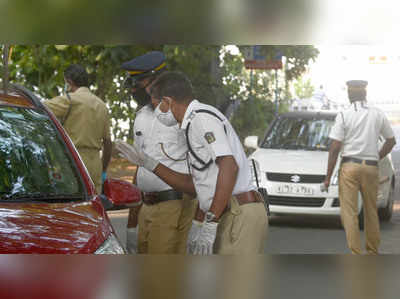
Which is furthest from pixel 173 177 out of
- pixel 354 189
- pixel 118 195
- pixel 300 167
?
pixel 300 167

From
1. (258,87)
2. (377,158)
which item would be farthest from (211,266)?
(258,87)

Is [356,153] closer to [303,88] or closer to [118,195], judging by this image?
[118,195]

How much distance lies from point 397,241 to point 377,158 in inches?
101

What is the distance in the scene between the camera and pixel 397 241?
8.60 metres

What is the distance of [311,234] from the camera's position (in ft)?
29.3

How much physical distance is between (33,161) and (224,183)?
29.1 inches

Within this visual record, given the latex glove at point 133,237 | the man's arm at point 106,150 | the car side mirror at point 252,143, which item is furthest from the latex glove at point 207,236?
the car side mirror at point 252,143

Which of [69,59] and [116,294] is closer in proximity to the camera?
[116,294]

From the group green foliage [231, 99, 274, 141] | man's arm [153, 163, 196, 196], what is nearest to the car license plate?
green foliage [231, 99, 274, 141]

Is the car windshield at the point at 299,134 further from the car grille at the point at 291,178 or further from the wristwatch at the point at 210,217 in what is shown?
the wristwatch at the point at 210,217

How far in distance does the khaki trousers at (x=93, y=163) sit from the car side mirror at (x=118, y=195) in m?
1.98

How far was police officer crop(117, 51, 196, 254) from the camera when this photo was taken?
161 inches

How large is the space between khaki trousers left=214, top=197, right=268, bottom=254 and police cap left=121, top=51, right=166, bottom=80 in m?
1.36
